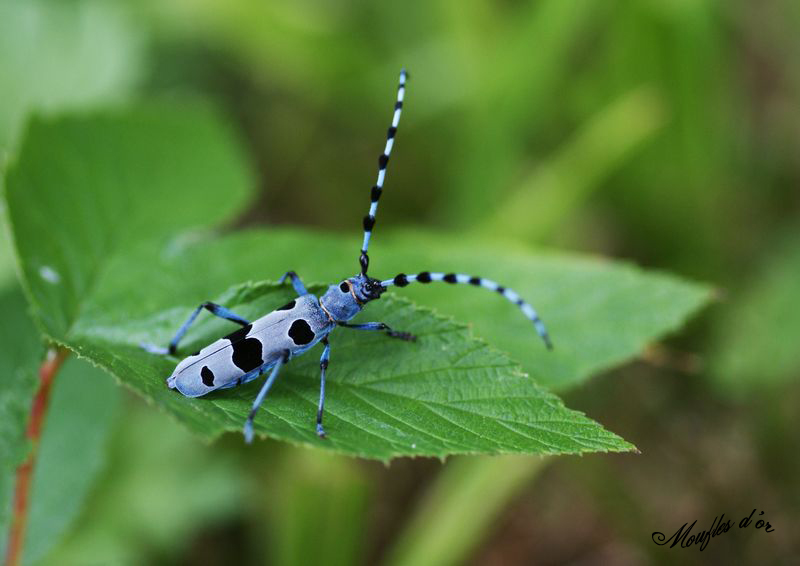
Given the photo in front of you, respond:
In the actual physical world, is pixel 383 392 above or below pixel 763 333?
below

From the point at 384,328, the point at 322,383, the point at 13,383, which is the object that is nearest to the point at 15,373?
the point at 13,383

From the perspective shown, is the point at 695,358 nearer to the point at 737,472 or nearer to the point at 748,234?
the point at 737,472

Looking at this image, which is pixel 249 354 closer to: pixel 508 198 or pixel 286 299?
pixel 286 299

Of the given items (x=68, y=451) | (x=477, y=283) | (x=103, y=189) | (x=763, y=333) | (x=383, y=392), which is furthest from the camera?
(x=763, y=333)

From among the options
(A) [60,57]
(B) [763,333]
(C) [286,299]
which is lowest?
(C) [286,299]

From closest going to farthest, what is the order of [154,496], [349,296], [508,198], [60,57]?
[349,296] → [154,496] → [60,57] → [508,198]

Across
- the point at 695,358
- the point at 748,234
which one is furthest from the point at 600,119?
the point at 695,358
